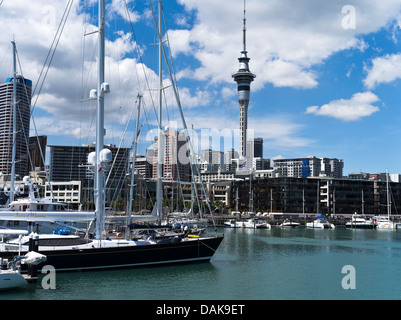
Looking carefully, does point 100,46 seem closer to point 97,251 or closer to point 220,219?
point 97,251

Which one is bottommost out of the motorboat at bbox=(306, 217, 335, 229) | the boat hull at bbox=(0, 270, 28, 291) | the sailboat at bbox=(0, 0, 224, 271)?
the motorboat at bbox=(306, 217, 335, 229)

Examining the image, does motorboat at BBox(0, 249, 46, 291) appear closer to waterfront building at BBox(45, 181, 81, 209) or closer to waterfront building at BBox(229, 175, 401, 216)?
waterfront building at BBox(229, 175, 401, 216)

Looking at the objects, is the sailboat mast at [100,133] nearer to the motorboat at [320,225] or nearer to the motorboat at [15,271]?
the motorboat at [15,271]

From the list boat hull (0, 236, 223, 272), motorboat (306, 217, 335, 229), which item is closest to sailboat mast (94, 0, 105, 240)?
boat hull (0, 236, 223, 272)

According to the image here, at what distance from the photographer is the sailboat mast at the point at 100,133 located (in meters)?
34.8

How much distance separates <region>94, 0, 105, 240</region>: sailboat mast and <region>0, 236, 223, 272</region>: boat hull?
1778 millimetres

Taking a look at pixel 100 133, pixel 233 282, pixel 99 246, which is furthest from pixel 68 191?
pixel 233 282

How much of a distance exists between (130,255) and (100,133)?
34.5ft

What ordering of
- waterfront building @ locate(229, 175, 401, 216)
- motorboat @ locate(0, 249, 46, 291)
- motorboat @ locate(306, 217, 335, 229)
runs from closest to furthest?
motorboat @ locate(0, 249, 46, 291) → motorboat @ locate(306, 217, 335, 229) → waterfront building @ locate(229, 175, 401, 216)

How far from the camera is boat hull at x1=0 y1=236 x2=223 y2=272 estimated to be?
34.2 m

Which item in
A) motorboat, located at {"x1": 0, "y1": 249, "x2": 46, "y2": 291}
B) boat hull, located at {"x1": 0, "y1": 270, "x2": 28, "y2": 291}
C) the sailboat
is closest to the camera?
boat hull, located at {"x1": 0, "y1": 270, "x2": 28, "y2": 291}

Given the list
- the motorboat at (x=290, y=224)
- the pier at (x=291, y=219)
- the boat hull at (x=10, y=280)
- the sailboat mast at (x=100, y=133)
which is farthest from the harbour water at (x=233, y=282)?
the pier at (x=291, y=219)

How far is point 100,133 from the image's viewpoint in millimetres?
35031

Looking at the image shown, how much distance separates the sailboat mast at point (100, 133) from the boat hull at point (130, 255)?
1.78 meters
